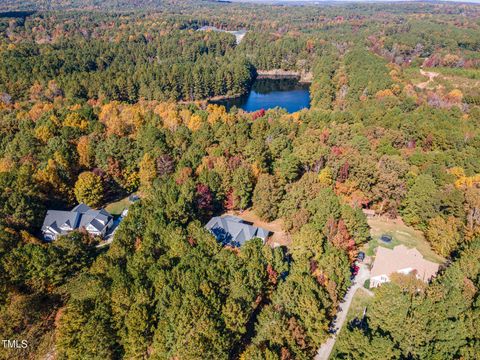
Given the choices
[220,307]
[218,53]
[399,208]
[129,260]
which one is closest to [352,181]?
[399,208]

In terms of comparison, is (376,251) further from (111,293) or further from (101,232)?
(101,232)

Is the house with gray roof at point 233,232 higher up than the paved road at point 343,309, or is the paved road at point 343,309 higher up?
the house with gray roof at point 233,232

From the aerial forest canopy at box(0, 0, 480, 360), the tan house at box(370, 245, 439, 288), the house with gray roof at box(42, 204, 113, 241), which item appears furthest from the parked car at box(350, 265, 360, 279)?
the house with gray roof at box(42, 204, 113, 241)

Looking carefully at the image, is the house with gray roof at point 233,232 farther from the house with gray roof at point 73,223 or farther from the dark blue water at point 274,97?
the dark blue water at point 274,97

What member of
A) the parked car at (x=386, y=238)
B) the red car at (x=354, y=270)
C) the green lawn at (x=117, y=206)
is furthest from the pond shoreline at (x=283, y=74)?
the red car at (x=354, y=270)

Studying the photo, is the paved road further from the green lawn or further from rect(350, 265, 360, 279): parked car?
the green lawn

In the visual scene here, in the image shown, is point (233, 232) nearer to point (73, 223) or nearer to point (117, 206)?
point (73, 223)
